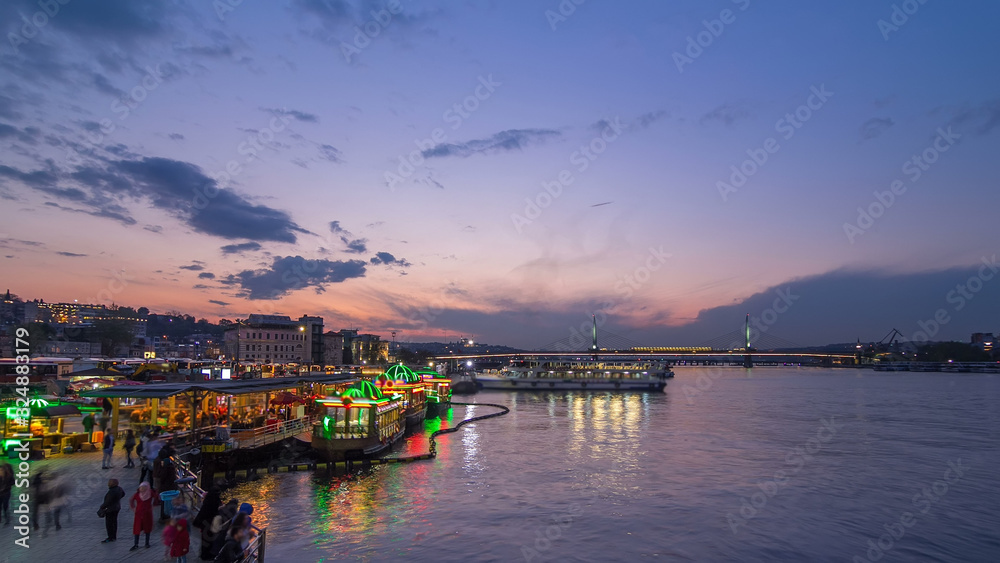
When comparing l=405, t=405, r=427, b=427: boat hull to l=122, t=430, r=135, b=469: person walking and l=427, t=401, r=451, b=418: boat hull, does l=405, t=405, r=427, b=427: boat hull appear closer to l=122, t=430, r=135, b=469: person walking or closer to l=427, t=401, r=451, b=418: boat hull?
l=427, t=401, r=451, b=418: boat hull

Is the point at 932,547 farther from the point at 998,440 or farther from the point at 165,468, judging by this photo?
the point at 998,440

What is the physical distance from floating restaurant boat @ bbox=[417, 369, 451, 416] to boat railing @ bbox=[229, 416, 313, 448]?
71.1 ft

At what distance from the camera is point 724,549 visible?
60.7ft

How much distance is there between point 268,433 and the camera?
29.3m

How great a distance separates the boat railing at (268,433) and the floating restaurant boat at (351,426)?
86.7 inches

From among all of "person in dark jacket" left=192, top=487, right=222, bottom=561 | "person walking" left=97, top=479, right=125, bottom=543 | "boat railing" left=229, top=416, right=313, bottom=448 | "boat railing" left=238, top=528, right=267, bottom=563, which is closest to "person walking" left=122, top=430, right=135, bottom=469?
"boat railing" left=229, top=416, right=313, bottom=448

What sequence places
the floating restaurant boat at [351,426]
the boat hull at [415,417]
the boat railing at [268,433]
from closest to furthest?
1. the boat railing at [268,433]
2. the floating restaurant boat at [351,426]
3. the boat hull at [415,417]

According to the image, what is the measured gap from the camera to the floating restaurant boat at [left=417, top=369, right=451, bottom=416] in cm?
5536

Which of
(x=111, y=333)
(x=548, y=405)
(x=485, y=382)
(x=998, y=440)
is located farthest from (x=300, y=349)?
(x=998, y=440)

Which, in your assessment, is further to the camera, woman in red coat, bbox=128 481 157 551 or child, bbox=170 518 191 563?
woman in red coat, bbox=128 481 157 551

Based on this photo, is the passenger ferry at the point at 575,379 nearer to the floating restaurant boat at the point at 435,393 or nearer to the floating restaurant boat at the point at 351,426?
the floating restaurant boat at the point at 435,393

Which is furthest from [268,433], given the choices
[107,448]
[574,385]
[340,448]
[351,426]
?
[574,385]

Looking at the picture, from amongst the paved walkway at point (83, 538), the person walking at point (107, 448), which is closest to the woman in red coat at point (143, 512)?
the paved walkway at point (83, 538)

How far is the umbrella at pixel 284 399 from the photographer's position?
38691mm
